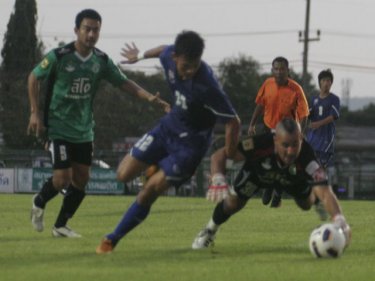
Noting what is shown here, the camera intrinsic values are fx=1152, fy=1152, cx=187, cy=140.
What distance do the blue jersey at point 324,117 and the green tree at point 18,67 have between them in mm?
51592

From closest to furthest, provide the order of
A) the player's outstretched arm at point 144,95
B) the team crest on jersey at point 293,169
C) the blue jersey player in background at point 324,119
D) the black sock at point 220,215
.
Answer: the team crest on jersey at point 293,169, the black sock at point 220,215, the player's outstretched arm at point 144,95, the blue jersey player in background at point 324,119

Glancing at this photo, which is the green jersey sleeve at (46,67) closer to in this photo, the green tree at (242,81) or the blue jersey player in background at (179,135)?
the blue jersey player in background at (179,135)

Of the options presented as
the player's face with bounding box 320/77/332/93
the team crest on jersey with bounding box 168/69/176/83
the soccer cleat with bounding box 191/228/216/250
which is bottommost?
the player's face with bounding box 320/77/332/93

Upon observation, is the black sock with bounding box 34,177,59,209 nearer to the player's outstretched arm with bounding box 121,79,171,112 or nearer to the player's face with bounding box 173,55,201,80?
the player's outstretched arm with bounding box 121,79,171,112

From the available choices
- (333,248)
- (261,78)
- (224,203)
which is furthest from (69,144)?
(261,78)

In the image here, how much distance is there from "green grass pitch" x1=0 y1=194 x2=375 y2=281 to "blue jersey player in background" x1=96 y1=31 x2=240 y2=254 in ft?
1.81

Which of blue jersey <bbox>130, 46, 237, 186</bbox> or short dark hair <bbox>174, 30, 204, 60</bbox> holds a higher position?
short dark hair <bbox>174, 30, 204, 60</bbox>

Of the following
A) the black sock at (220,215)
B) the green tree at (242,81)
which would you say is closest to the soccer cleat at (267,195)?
the black sock at (220,215)

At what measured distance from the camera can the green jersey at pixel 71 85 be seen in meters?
13.6

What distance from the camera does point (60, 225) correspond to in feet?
46.3

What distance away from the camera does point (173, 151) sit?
1155 centimetres

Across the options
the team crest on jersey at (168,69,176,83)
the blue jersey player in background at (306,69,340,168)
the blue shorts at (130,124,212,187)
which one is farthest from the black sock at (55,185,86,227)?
the blue jersey player in background at (306,69,340,168)

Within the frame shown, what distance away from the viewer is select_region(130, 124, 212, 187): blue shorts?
11367mm

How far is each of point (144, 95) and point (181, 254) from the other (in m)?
2.34
